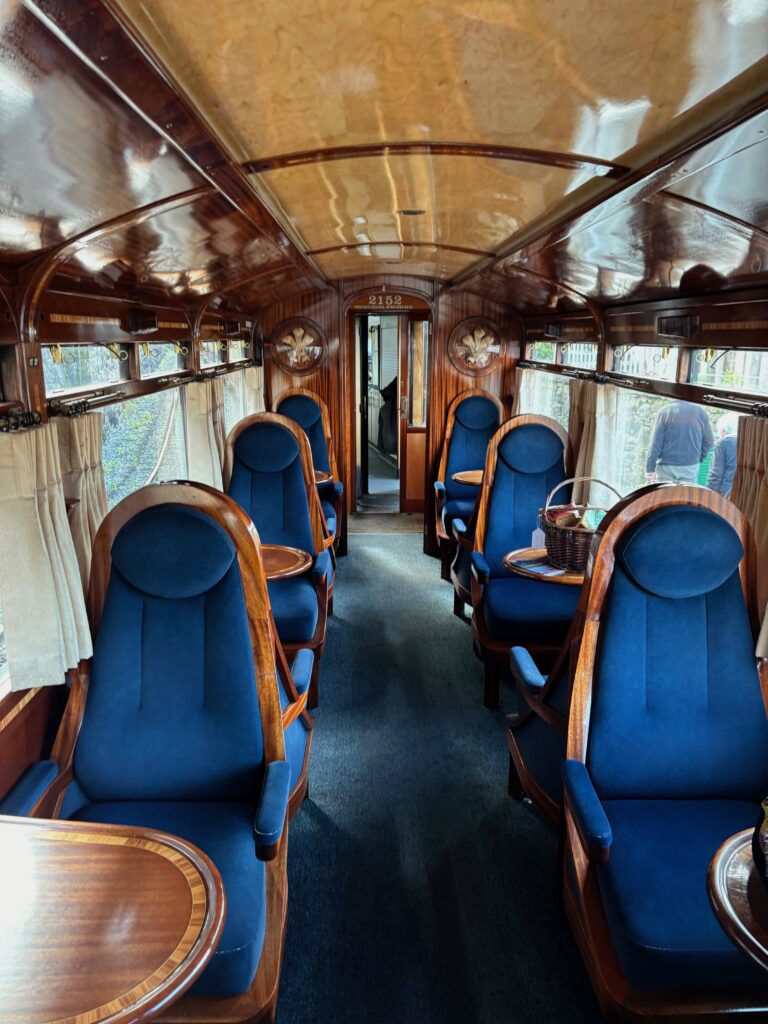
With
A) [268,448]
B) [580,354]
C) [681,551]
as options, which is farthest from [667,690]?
[580,354]

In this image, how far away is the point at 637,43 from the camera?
1.15 m

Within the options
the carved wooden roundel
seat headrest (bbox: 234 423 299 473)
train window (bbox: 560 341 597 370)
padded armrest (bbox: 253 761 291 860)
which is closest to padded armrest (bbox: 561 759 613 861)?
padded armrest (bbox: 253 761 291 860)

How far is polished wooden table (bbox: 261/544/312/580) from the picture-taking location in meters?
3.08

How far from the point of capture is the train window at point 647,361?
3393 millimetres

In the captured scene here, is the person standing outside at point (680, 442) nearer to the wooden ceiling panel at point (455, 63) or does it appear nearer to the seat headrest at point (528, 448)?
the seat headrest at point (528, 448)

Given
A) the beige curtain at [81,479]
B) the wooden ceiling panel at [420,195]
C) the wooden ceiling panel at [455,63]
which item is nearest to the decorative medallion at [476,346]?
the wooden ceiling panel at [420,195]

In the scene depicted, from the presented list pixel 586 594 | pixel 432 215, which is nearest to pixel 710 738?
pixel 586 594

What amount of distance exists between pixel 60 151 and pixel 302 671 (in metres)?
1.67

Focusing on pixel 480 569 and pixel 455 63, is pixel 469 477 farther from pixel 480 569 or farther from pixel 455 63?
pixel 455 63

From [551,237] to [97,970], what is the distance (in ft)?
8.85

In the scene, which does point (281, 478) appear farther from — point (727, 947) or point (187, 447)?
point (727, 947)

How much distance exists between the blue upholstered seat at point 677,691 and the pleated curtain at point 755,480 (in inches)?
17.0

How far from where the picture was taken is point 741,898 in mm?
1263

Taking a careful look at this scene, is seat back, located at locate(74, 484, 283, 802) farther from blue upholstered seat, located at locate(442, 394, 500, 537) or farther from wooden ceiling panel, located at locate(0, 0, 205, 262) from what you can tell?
blue upholstered seat, located at locate(442, 394, 500, 537)
